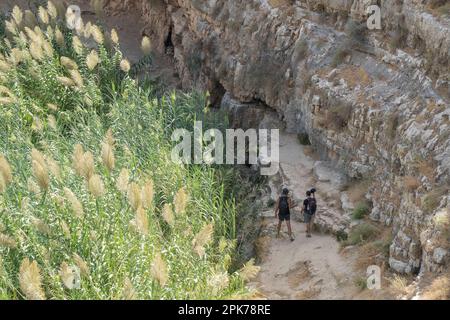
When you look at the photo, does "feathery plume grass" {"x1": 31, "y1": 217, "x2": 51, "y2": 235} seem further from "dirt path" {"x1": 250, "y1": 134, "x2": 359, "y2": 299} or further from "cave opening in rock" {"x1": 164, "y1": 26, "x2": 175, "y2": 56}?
"cave opening in rock" {"x1": 164, "y1": 26, "x2": 175, "y2": 56}

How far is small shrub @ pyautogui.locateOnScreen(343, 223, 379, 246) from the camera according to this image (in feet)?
35.3

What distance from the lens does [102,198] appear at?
899 cm

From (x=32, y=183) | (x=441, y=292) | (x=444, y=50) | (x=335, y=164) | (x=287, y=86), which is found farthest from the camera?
(x=287, y=86)

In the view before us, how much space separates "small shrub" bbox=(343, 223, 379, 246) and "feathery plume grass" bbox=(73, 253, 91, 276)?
4638 mm

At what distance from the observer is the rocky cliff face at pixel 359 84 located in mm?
10070

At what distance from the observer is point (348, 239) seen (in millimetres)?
10891

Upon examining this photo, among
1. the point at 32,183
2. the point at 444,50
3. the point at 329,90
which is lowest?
the point at 32,183

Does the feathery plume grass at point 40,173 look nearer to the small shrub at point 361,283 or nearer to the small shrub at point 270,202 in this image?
the small shrub at point 361,283

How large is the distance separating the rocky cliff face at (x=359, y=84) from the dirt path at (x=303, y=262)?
2.50ft

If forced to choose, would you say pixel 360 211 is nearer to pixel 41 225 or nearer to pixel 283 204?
pixel 283 204

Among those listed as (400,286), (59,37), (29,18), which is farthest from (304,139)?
(29,18)

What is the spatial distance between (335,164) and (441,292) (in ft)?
17.8
